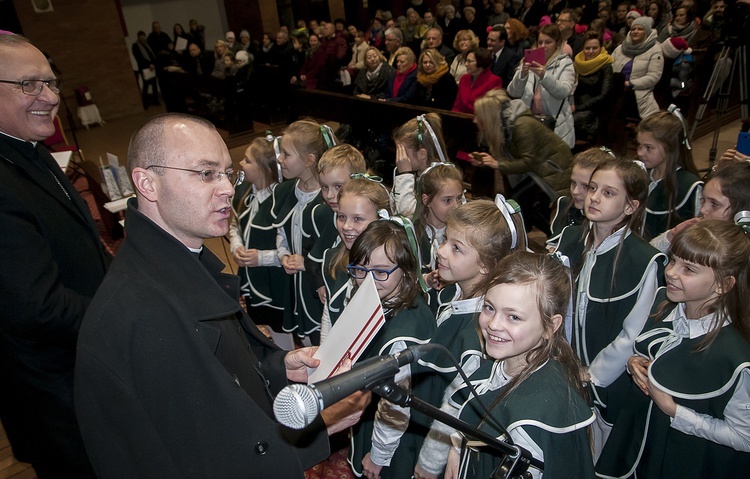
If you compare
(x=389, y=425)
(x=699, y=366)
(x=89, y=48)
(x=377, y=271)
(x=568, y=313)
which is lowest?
(x=389, y=425)

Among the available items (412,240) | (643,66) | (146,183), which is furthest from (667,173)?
(643,66)

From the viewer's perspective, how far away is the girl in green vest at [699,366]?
1.47 m

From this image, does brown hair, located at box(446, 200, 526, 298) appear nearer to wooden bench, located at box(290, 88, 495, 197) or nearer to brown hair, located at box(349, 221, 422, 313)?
brown hair, located at box(349, 221, 422, 313)

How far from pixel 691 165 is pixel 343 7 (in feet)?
43.0

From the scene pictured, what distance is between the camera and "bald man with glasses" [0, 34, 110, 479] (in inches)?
59.2

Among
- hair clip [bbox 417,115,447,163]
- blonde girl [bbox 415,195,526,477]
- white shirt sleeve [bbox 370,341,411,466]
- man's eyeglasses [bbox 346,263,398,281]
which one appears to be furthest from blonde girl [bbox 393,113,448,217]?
white shirt sleeve [bbox 370,341,411,466]

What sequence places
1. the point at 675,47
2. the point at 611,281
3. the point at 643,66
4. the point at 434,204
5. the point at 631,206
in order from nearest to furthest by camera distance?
the point at 611,281 → the point at 631,206 → the point at 434,204 → the point at 643,66 → the point at 675,47

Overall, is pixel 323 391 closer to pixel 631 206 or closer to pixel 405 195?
pixel 631 206

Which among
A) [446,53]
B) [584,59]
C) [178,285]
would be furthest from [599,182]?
[446,53]

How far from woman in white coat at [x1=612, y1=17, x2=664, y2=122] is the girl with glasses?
4.01 m

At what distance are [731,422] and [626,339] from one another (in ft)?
1.41

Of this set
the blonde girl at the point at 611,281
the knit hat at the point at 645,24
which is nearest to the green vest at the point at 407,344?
the blonde girl at the point at 611,281

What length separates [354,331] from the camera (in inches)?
46.6

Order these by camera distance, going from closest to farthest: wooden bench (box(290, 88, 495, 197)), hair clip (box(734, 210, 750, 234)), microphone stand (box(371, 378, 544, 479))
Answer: microphone stand (box(371, 378, 544, 479)), hair clip (box(734, 210, 750, 234)), wooden bench (box(290, 88, 495, 197))
